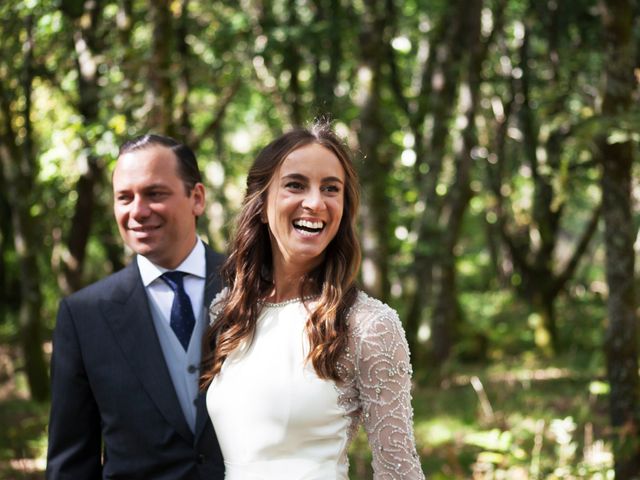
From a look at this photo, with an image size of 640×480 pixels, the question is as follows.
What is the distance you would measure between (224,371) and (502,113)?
17.0 meters

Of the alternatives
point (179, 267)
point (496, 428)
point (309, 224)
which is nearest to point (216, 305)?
point (179, 267)

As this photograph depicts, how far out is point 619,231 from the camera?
277 inches

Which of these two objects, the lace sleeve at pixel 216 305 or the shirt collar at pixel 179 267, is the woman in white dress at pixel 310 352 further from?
the shirt collar at pixel 179 267

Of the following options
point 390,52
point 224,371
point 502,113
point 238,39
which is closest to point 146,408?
point 224,371

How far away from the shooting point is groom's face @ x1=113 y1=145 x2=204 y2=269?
341 cm

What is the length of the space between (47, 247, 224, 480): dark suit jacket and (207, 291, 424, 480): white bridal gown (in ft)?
0.52

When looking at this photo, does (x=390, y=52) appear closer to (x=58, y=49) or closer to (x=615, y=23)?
(x=58, y=49)

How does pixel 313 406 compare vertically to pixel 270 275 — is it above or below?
below

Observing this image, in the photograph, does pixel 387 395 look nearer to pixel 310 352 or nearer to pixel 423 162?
pixel 310 352

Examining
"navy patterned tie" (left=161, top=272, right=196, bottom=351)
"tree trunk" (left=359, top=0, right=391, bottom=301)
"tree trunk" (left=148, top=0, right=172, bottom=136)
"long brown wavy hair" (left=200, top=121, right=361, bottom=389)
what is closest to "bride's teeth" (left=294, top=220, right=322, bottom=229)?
"long brown wavy hair" (left=200, top=121, right=361, bottom=389)

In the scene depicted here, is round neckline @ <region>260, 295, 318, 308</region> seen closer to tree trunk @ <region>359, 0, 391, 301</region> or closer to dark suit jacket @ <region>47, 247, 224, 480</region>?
dark suit jacket @ <region>47, 247, 224, 480</region>

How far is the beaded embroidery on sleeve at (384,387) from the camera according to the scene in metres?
2.91

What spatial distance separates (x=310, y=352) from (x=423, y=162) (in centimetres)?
1384

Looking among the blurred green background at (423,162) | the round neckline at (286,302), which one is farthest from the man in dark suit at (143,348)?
the blurred green background at (423,162)
